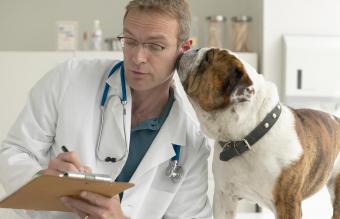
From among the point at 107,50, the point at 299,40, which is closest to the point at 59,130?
the point at 107,50

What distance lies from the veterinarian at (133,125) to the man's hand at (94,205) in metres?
0.17

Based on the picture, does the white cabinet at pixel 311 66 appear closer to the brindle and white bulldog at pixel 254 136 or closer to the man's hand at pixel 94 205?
the brindle and white bulldog at pixel 254 136

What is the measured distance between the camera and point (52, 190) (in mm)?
1113

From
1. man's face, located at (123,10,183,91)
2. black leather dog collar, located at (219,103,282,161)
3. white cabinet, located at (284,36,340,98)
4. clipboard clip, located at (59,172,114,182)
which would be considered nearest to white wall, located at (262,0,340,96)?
white cabinet, located at (284,36,340,98)

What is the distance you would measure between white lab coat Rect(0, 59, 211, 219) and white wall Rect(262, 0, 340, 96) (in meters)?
1.31

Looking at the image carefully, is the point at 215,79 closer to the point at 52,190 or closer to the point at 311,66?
the point at 52,190

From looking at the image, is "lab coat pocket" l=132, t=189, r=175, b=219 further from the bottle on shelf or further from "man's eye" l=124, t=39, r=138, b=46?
the bottle on shelf

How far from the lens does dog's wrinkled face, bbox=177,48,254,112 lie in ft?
4.05

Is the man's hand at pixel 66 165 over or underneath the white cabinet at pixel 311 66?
over

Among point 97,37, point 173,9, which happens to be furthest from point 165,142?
point 97,37

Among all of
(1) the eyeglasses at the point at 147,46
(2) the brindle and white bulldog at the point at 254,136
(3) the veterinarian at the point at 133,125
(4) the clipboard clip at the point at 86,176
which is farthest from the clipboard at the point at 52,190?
(1) the eyeglasses at the point at 147,46

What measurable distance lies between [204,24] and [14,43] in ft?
3.44

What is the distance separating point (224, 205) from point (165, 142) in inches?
9.3

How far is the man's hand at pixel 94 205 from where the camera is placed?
119 centimetres
